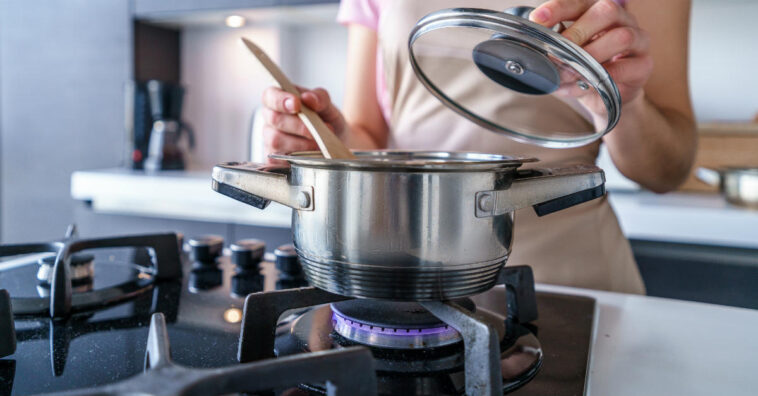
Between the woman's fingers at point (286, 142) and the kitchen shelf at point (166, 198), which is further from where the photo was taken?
the kitchen shelf at point (166, 198)

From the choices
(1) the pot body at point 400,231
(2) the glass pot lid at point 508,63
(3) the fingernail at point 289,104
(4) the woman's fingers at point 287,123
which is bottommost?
(1) the pot body at point 400,231

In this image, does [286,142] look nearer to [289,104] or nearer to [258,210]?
[289,104]

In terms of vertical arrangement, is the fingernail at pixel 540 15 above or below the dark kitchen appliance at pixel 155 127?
above

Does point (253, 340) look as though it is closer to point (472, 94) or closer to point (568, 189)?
point (568, 189)

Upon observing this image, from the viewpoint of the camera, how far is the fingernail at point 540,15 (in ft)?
1.33

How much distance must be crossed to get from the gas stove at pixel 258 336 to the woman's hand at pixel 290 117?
0.13 meters

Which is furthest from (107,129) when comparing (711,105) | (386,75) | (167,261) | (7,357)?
(711,105)

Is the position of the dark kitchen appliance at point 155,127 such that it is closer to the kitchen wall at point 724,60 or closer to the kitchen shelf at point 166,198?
the kitchen shelf at point 166,198

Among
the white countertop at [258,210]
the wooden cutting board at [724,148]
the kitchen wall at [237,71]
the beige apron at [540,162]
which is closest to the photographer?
the beige apron at [540,162]

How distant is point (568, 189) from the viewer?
41 cm

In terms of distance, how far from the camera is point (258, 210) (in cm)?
183

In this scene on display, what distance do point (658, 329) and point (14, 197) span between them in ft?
8.16

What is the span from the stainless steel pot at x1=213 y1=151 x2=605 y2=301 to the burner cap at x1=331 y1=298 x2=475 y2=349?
5 cm

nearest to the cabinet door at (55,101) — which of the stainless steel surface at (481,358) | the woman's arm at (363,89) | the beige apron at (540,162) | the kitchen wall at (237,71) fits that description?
the kitchen wall at (237,71)
